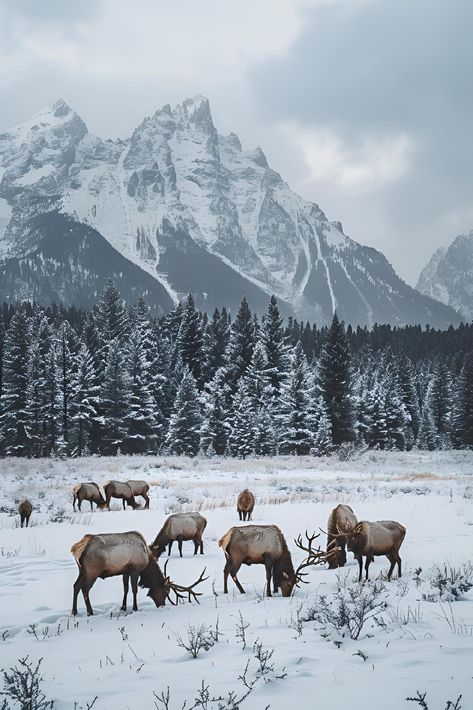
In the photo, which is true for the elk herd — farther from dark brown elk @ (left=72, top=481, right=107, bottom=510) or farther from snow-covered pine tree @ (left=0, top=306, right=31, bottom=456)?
snow-covered pine tree @ (left=0, top=306, right=31, bottom=456)

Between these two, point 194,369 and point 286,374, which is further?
point 194,369

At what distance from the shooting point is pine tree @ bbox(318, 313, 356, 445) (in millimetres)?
46750

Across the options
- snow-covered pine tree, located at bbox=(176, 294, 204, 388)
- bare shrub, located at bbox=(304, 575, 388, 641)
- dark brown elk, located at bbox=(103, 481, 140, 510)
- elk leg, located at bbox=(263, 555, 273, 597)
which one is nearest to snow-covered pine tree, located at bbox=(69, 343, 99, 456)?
snow-covered pine tree, located at bbox=(176, 294, 204, 388)

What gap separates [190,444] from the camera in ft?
162

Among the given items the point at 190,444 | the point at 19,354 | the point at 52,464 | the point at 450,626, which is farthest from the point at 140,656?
the point at 19,354

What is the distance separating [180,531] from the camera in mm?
10367

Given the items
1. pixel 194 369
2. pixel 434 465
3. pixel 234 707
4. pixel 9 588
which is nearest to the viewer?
pixel 234 707

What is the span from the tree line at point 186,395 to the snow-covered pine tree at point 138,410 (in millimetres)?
109

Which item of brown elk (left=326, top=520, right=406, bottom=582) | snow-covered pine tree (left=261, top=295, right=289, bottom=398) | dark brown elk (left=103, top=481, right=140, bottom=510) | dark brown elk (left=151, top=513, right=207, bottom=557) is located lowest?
dark brown elk (left=103, top=481, right=140, bottom=510)

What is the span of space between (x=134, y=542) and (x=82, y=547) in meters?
0.71

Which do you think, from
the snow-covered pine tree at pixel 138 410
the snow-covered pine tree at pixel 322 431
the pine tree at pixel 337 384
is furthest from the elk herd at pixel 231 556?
the snow-covered pine tree at pixel 138 410

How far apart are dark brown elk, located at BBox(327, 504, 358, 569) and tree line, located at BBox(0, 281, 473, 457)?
109 ft

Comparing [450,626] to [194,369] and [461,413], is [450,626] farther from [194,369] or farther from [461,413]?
[461,413]

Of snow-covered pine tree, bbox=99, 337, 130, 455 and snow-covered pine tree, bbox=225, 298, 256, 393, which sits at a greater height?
snow-covered pine tree, bbox=225, 298, 256, 393
